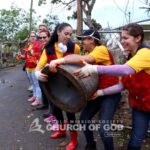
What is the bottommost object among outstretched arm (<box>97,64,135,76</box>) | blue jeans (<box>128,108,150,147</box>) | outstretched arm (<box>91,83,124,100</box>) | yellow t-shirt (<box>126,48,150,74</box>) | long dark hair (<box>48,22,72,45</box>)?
blue jeans (<box>128,108,150,147</box>)

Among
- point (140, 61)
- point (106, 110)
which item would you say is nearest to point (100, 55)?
point (106, 110)

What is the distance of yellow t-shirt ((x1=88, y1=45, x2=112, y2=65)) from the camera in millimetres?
4430

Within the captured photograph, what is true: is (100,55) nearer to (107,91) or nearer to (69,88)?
(107,91)

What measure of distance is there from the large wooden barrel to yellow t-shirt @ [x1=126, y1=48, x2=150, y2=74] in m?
0.79

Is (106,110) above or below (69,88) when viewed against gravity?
below

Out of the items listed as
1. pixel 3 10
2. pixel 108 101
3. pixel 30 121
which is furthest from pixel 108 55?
pixel 3 10

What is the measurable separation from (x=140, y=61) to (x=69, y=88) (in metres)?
1.25

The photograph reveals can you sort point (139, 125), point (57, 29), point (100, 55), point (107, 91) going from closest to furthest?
point (139, 125) → point (100, 55) → point (107, 91) → point (57, 29)

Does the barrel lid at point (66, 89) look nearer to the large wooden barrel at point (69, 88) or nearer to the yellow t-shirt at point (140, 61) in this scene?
the large wooden barrel at point (69, 88)

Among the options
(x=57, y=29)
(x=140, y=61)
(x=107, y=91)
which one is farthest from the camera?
(x=57, y=29)

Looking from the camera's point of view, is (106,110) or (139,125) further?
(106,110)

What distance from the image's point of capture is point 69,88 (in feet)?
15.0

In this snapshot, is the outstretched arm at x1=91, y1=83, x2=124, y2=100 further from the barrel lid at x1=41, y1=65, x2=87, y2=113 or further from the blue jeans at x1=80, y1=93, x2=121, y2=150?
the barrel lid at x1=41, y1=65, x2=87, y2=113

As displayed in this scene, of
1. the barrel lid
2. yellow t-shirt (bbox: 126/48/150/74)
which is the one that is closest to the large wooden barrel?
the barrel lid
